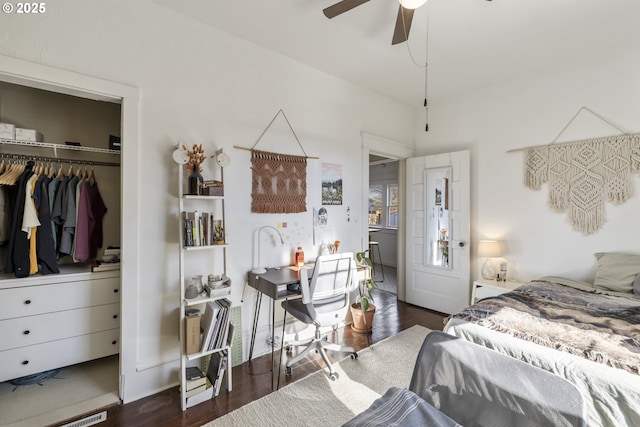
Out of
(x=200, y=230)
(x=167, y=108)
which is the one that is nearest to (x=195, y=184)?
(x=200, y=230)

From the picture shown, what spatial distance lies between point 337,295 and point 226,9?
2.48 m

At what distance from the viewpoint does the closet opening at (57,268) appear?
201cm

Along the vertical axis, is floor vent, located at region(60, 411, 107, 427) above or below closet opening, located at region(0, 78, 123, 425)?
below

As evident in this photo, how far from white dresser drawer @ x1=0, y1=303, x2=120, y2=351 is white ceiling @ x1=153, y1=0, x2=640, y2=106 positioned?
8.17ft

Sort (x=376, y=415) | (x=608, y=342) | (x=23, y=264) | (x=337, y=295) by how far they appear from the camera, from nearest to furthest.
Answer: (x=376, y=415) → (x=608, y=342) → (x=23, y=264) → (x=337, y=295)

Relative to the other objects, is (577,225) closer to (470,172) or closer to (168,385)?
(470,172)

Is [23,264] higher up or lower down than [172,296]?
higher up

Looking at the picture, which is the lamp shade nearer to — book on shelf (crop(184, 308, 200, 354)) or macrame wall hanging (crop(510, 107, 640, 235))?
macrame wall hanging (crop(510, 107, 640, 235))

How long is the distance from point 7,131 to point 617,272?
16.4ft

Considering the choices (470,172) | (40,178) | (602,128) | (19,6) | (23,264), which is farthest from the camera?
(470,172)

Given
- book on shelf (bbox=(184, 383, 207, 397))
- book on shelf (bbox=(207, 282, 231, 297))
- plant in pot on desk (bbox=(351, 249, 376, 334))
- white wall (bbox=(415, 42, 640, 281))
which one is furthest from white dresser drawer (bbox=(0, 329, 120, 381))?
white wall (bbox=(415, 42, 640, 281))

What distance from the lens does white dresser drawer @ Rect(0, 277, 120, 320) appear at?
1.99m

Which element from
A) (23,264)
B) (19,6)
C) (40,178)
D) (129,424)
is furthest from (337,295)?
(19,6)

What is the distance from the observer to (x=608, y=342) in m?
1.47
